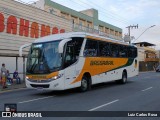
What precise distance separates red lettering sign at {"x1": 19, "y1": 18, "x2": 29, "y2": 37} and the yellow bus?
10388 mm

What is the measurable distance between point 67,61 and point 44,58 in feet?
3.74

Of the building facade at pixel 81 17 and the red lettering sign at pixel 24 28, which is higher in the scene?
the building facade at pixel 81 17

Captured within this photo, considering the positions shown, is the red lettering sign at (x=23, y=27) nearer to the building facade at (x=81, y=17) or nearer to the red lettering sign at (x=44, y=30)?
the red lettering sign at (x=44, y=30)

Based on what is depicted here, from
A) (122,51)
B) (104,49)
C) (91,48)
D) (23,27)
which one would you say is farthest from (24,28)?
(91,48)

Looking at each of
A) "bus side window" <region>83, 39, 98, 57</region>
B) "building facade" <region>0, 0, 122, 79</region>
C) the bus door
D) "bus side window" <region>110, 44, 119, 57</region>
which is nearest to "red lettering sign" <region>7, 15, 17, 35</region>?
"building facade" <region>0, 0, 122, 79</region>

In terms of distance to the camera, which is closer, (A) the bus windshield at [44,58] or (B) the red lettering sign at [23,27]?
(A) the bus windshield at [44,58]

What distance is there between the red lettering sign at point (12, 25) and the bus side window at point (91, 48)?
1037cm

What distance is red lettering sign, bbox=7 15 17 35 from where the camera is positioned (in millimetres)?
24895

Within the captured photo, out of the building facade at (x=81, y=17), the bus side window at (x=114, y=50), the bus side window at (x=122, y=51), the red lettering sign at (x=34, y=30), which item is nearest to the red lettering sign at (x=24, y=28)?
the red lettering sign at (x=34, y=30)

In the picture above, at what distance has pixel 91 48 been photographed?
16875mm

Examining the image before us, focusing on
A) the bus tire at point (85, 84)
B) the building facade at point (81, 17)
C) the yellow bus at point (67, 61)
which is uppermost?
the building facade at point (81, 17)

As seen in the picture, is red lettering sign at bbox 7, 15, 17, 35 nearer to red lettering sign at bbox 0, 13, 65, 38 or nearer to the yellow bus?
red lettering sign at bbox 0, 13, 65, 38

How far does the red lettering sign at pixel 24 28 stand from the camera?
2652 centimetres

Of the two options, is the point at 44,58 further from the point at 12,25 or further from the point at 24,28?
the point at 24,28
